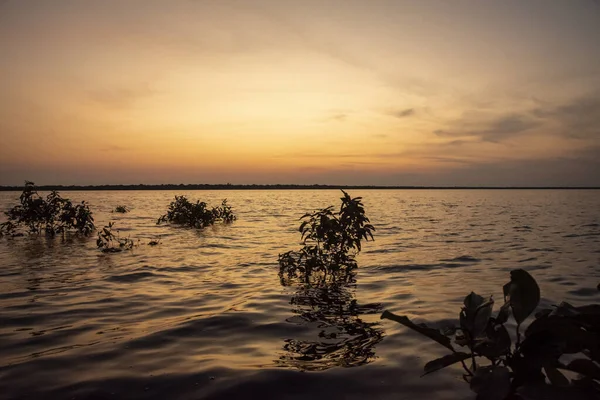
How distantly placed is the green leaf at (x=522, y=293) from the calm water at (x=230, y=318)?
2934 mm

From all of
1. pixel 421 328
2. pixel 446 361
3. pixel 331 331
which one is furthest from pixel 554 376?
pixel 331 331

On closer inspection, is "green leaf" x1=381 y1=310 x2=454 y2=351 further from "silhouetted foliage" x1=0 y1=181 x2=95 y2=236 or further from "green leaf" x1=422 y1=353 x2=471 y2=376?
"silhouetted foliage" x1=0 y1=181 x2=95 y2=236

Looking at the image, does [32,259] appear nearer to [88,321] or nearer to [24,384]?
[88,321]

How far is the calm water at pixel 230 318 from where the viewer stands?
17.2 ft

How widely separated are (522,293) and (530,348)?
315 mm

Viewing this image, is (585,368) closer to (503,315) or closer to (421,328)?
(503,315)

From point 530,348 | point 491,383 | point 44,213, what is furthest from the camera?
point 44,213

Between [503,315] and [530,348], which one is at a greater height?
[503,315]

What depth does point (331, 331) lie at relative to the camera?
7590mm

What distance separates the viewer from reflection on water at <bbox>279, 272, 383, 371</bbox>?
6070 millimetres

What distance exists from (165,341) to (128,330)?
1119mm

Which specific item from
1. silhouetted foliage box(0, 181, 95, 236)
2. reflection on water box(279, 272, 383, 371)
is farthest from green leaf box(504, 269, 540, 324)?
silhouetted foliage box(0, 181, 95, 236)

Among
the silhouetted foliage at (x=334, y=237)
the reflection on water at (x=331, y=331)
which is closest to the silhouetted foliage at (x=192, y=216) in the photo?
the silhouetted foliage at (x=334, y=237)

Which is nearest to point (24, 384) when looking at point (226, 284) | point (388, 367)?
point (388, 367)
